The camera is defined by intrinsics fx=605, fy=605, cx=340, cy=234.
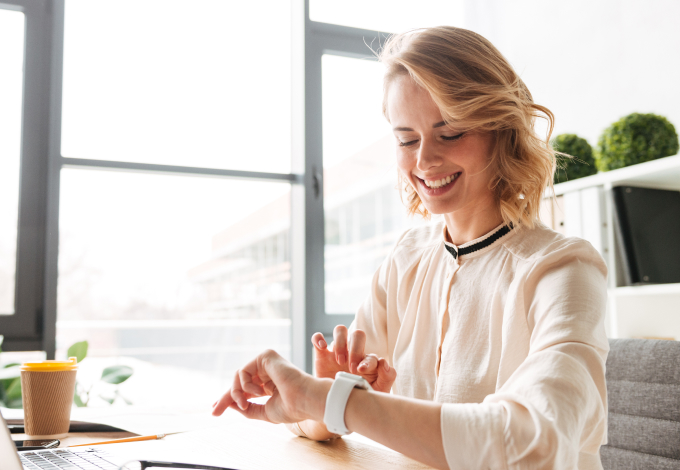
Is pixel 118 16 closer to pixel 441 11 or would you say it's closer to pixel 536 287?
pixel 441 11

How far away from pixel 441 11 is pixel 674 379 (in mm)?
2749

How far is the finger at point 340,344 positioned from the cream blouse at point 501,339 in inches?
8.4

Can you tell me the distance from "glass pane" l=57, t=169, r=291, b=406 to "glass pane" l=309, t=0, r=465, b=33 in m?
0.97

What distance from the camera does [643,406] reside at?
1058 millimetres

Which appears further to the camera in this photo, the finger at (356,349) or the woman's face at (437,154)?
the woman's face at (437,154)

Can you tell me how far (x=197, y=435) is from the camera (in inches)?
40.2

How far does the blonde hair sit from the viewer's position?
1045 mm

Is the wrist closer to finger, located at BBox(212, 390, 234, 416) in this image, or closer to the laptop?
finger, located at BBox(212, 390, 234, 416)

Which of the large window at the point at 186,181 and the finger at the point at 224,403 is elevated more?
the large window at the point at 186,181

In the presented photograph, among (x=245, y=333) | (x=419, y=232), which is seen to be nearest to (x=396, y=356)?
(x=419, y=232)

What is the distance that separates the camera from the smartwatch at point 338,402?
721mm

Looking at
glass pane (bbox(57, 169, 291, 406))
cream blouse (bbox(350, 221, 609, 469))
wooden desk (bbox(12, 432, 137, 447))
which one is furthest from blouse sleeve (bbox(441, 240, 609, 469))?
glass pane (bbox(57, 169, 291, 406))

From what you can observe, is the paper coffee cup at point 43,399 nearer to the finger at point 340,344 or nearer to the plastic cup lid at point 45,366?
the plastic cup lid at point 45,366

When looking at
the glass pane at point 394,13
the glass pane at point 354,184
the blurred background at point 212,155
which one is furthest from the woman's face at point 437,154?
the glass pane at point 394,13
